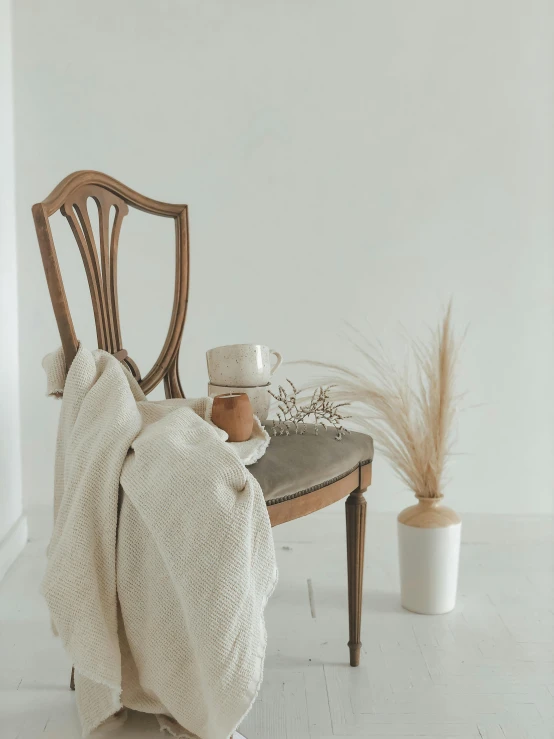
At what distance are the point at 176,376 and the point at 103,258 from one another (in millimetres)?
301

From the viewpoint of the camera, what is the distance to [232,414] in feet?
4.22

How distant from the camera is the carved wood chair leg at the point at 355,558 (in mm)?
1473

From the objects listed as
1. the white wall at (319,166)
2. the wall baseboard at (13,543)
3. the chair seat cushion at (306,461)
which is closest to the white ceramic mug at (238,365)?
the chair seat cushion at (306,461)

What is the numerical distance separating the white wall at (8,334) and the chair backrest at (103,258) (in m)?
0.51

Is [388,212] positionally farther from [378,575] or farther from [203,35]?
[378,575]

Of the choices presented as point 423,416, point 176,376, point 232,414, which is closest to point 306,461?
point 232,414

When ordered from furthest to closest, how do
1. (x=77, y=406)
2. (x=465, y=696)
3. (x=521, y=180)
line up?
(x=521, y=180), (x=465, y=696), (x=77, y=406)

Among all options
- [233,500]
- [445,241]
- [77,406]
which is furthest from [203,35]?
[233,500]

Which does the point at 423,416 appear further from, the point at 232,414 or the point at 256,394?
the point at 232,414

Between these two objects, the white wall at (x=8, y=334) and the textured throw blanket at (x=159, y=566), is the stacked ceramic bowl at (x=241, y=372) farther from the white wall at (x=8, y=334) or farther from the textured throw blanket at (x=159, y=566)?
the white wall at (x=8, y=334)

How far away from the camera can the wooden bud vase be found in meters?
1.29

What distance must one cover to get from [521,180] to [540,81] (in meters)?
0.28

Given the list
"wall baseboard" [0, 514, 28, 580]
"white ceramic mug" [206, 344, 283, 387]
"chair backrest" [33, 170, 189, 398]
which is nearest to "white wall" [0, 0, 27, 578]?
"wall baseboard" [0, 514, 28, 580]

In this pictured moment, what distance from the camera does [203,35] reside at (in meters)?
2.09
